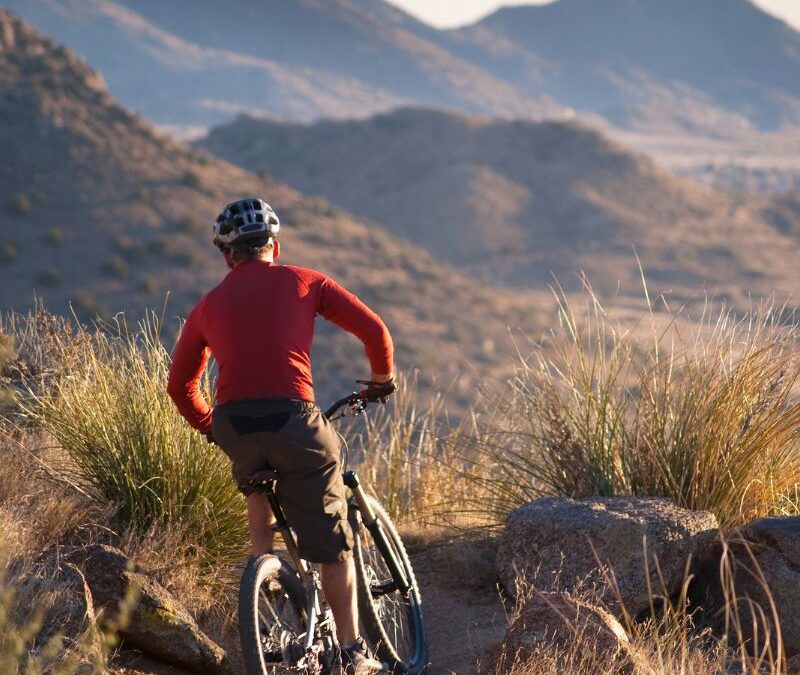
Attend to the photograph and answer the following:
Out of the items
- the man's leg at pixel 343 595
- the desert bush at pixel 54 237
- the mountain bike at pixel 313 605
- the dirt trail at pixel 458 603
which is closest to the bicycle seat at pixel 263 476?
the mountain bike at pixel 313 605

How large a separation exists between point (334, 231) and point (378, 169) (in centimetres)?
2419

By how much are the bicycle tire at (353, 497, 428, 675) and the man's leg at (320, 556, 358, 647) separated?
0.69ft

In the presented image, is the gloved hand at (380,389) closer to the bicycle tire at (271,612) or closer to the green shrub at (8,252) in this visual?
the bicycle tire at (271,612)

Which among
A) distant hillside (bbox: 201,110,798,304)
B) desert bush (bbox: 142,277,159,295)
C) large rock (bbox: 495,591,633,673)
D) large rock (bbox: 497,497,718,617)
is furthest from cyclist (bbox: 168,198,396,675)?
distant hillside (bbox: 201,110,798,304)

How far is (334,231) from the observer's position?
4825cm

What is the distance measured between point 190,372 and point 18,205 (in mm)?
40209

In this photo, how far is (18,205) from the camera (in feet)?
138

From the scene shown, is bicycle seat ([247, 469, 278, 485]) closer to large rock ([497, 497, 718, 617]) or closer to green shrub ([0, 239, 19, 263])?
large rock ([497, 497, 718, 617])

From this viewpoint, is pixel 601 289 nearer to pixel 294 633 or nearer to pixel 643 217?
pixel 643 217

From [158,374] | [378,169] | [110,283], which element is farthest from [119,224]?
[158,374]

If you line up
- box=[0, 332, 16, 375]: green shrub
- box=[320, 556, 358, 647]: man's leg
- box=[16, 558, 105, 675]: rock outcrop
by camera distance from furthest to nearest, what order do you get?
box=[0, 332, 16, 375]: green shrub → box=[320, 556, 358, 647]: man's leg → box=[16, 558, 105, 675]: rock outcrop

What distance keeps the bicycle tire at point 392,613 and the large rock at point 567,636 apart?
0.43 meters

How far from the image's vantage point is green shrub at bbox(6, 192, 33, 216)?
138 ft

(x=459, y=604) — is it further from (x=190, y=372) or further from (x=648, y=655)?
(x=190, y=372)
